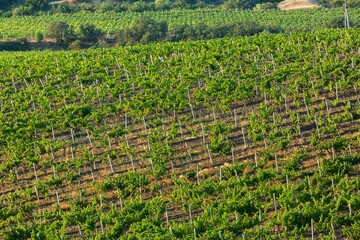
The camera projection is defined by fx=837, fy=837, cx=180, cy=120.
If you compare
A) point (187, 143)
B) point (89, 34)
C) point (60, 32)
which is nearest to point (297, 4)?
point (89, 34)

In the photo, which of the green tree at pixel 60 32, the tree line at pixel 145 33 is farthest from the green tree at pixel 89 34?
the green tree at pixel 60 32

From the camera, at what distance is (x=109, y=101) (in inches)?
1398

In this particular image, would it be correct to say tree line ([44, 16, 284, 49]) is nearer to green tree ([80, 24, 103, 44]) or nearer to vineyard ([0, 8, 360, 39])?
green tree ([80, 24, 103, 44])

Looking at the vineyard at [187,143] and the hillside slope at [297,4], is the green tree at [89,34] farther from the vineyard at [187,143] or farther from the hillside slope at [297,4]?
the hillside slope at [297,4]

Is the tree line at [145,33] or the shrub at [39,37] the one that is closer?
the tree line at [145,33]

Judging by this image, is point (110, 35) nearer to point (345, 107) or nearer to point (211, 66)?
point (211, 66)

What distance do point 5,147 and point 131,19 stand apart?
165ft

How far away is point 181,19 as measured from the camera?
263 ft

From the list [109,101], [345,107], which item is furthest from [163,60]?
[345,107]

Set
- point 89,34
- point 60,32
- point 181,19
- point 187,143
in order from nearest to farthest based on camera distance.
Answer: point 187,143 → point 60,32 → point 89,34 → point 181,19

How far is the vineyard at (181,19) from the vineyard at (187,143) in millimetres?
31404

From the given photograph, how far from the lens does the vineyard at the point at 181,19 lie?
7300 centimetres

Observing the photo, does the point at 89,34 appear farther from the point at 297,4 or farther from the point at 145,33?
the point at 297,4

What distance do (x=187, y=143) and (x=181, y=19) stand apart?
166 feet
